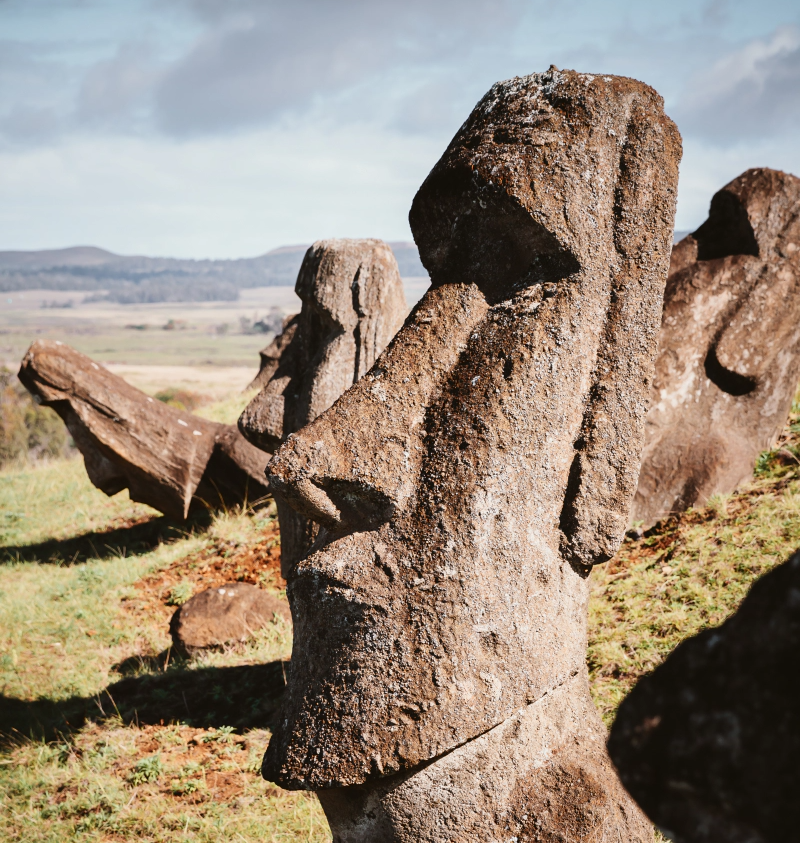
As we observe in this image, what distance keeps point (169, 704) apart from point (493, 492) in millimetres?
3999

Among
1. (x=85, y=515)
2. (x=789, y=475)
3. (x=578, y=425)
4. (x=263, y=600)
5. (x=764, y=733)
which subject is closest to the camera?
(x=764, y=733)

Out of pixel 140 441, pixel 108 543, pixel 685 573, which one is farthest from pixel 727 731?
pixel 108 543

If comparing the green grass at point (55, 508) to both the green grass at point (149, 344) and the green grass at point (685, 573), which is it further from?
the green grass at point (149, 344)

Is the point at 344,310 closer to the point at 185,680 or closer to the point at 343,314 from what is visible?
the point at 343,314

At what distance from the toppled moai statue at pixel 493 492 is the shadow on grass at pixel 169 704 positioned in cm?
294

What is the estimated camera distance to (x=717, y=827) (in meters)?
1.01

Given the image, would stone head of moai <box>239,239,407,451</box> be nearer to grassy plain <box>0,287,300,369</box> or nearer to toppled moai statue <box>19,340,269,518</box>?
toppled moai statue <box>19,340,269,518</box>

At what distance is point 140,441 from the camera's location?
7977mm

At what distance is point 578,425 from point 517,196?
0.65 metres

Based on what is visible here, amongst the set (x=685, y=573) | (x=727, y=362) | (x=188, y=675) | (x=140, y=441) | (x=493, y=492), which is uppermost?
(x=727, y=362)

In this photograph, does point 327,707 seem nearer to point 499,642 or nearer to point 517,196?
point 499,642

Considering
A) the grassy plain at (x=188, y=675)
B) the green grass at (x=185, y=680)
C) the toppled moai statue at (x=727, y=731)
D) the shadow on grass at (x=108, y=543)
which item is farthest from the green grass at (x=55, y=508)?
the toppled moai statue at (x=727, y=731)

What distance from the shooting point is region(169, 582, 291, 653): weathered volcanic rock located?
5.94m

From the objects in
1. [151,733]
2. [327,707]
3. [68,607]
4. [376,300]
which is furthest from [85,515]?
[327,707]
